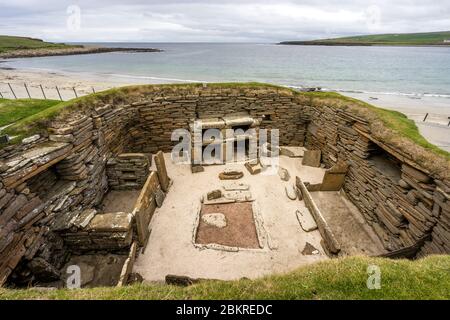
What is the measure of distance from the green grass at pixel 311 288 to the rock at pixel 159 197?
5.21 meters

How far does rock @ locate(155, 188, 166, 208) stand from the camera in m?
9.02

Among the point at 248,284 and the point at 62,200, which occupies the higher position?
the point at 248,284

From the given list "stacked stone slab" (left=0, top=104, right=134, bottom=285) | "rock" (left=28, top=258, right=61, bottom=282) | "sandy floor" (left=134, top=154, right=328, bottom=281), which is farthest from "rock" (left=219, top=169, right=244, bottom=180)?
"rock" (left=28, top=258, right=61, bottom=282)

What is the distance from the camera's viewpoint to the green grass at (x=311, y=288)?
3525 mm

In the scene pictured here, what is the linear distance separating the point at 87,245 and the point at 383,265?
24.8 ft

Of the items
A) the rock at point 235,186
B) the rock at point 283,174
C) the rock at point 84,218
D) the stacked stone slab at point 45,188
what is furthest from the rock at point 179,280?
Answer: the rock at point 283,174

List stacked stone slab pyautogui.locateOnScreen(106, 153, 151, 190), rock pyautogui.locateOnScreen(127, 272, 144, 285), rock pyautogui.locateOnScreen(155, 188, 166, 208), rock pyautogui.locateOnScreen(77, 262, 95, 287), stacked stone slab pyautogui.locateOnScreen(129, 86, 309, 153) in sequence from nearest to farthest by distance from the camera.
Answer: rock pyautogui.locateOnScreen(127, 272, 144, 285)
rock pyautogui.locateOnScreen(77, 262, 95, 287)
rock pyautogui.locateOnScreen(155, 188, 166, 208)
stacked stone slab pyautogui.locateOnScreen(106, 153, 151, 190)
stacked stone slab pyautogui.locateOnScreen(129, 86, 309, 153)

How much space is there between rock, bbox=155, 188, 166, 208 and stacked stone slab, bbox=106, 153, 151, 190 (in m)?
1.18

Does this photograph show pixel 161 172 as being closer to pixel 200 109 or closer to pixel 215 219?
pixel 215 219

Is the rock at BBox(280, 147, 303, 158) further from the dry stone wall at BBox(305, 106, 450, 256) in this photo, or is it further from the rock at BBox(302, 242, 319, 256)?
the rock at BBox(302, 242, 319, 256)

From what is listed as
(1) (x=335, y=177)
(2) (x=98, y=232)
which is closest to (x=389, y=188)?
(1) (x=335, y=177)

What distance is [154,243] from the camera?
7586 mm
